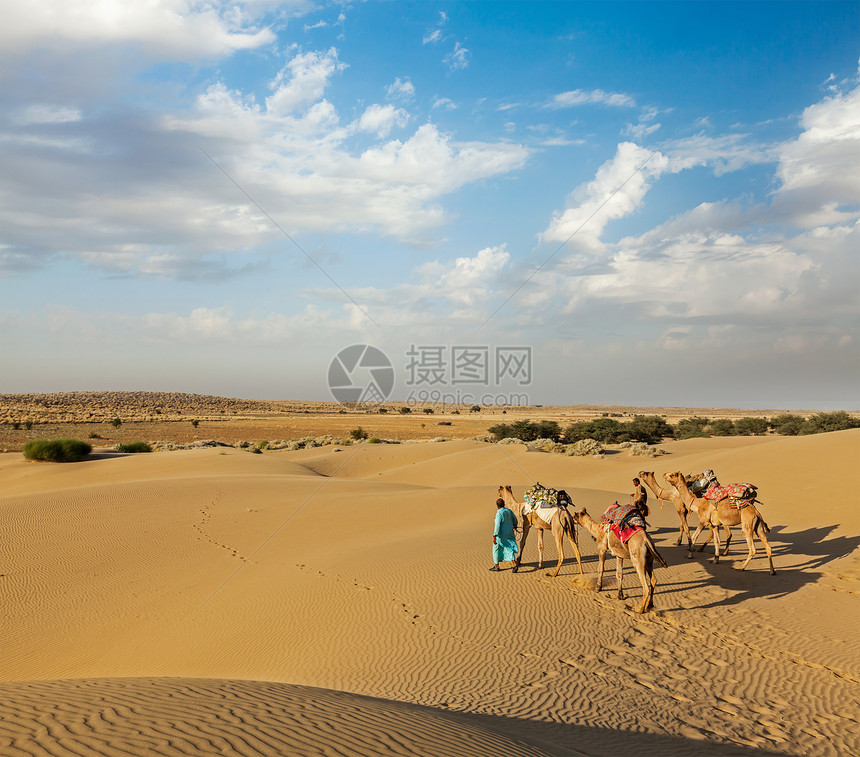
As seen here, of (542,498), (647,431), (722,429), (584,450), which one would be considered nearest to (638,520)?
(542,498)

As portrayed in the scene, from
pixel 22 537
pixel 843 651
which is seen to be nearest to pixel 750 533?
pixel 843 651

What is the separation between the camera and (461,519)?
19188mm

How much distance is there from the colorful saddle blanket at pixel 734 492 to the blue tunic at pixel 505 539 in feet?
16.9

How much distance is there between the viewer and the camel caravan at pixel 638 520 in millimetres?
10562

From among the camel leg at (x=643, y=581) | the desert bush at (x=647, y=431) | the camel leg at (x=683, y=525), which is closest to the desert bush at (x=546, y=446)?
the desert bush at (x=647, y=431)

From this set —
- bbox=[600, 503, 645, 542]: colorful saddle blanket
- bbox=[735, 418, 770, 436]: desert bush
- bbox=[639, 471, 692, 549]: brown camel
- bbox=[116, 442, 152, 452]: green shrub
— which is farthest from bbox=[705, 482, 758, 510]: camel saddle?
bbox=[735, 418, 770, 436]: desert bush

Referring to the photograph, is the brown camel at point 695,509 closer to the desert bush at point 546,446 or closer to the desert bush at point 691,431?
the desert bush at point 546,446

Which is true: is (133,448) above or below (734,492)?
below

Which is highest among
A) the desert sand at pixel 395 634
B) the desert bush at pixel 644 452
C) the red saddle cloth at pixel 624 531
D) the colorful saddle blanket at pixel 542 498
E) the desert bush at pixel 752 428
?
the colorful saddle blanket at pixel 542 498

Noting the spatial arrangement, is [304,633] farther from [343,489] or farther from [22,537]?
[343,489]

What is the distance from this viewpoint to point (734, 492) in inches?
531

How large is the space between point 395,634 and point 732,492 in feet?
28.9

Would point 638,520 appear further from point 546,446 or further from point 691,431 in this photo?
point 691,431

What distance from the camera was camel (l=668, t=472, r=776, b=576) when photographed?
1311cm
